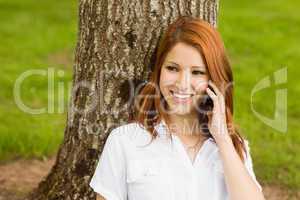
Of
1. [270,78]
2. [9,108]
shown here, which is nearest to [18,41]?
[9,108]

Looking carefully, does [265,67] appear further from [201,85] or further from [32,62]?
[201,85]

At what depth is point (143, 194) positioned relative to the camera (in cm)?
298

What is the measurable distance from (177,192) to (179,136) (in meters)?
0.25

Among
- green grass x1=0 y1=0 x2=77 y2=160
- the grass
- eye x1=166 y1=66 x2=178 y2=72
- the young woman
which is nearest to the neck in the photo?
the young woman

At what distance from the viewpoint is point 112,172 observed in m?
2.95

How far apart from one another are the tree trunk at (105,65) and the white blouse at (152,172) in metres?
0.64

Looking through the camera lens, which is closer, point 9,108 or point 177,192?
point 177,192

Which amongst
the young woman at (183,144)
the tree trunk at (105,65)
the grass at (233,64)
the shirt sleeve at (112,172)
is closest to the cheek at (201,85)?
the young woman at (183,144)

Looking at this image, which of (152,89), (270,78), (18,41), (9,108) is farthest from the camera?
(18,41)

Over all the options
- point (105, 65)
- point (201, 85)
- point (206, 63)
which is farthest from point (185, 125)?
point (105, 65)

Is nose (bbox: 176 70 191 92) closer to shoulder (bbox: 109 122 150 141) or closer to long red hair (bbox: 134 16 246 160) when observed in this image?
long red hair (bbox: 134 16 246 160)

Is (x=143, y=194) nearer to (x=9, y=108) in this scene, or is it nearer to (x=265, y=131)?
(x=265, y=131)

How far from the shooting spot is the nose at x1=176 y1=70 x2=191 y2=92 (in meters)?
2.98

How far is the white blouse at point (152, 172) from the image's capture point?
2951mm
